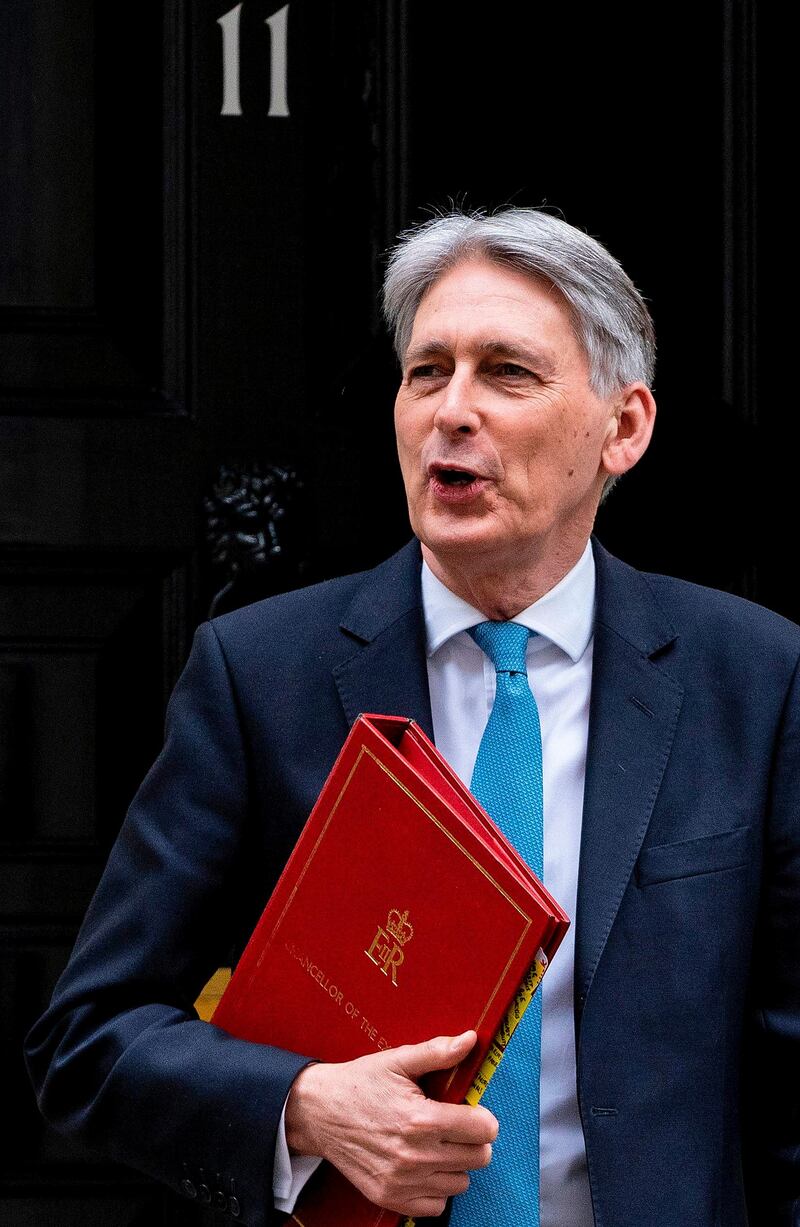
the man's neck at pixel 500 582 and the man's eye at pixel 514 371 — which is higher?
the man's eye at pixel 514 371

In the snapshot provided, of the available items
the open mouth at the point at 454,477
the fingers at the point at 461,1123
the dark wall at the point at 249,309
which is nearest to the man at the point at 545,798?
the open mouth at the point at 454,477

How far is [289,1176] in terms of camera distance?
158 centimetres

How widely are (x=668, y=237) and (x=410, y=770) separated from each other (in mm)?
1585

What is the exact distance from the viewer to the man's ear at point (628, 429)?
1993 mm

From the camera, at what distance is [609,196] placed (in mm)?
2762

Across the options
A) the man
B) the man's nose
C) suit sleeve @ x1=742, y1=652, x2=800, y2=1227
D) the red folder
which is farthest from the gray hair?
the red folder

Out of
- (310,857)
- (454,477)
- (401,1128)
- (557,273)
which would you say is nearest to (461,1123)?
(401,1128)

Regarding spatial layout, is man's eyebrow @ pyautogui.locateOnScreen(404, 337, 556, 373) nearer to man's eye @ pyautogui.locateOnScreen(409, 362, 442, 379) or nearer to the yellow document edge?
man's eye @ pyautogui.locateOnScreen(409, 362, 442, 379)

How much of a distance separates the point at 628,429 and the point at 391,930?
0.80m

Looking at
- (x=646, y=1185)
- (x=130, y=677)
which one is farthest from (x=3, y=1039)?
(x=646, y=1185)

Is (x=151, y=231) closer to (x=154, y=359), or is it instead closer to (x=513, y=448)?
(x=154, y=359)

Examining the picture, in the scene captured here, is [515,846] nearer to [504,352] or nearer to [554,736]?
[554,736]

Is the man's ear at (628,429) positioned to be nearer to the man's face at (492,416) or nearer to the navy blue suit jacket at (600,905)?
the man's face at (492,416)

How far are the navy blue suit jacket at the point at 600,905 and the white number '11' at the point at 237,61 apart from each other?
115 centimetres
